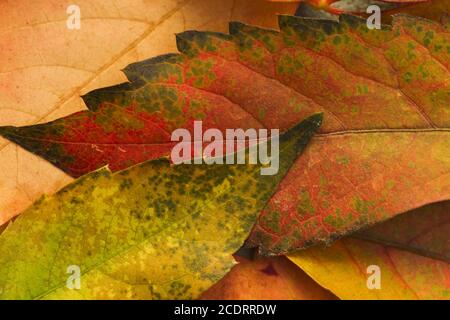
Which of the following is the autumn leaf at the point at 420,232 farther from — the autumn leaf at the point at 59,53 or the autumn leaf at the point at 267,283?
the autumn leaf at the point at 59,53

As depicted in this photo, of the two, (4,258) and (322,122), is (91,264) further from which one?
(322,122)

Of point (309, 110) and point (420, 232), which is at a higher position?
point (309, 110)

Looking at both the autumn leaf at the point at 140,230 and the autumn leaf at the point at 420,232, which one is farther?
the autumn leaf at the point at 420,232

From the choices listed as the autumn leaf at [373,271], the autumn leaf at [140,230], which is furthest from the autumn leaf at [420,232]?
the autumn leaf at [140,230]

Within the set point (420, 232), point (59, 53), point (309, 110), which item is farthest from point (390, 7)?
point (59, 53)

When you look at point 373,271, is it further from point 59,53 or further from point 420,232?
point 59,53
